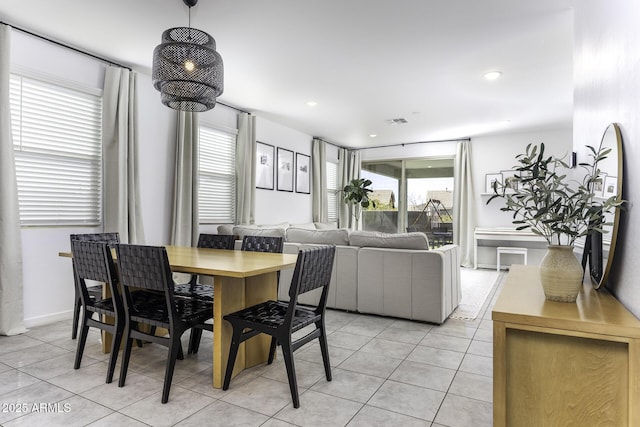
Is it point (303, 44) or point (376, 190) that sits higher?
point (303, 44)

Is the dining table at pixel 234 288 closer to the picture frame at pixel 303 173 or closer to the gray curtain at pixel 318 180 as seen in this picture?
the picture frame at pixel 303 173

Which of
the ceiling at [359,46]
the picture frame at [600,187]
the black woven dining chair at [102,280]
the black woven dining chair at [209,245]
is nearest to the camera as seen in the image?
the picture frame at [600,187]

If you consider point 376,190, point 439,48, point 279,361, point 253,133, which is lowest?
point 279,361

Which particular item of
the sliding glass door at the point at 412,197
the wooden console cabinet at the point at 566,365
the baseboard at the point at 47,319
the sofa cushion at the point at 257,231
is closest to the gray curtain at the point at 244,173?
the sofa cushion at the point at 257,231

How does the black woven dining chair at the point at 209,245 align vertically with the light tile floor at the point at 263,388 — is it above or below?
above

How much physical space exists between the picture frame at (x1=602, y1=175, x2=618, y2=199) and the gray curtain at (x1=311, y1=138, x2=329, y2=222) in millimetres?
5856

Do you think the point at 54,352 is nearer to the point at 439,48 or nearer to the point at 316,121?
the point at 439,48

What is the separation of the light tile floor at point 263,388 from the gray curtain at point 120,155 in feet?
3.81

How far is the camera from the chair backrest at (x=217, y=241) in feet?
11.0

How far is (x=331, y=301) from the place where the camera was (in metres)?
4.00

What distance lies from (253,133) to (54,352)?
3.78 m

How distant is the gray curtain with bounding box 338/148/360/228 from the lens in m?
8.38

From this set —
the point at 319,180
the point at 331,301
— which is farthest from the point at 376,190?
the point at 331,301

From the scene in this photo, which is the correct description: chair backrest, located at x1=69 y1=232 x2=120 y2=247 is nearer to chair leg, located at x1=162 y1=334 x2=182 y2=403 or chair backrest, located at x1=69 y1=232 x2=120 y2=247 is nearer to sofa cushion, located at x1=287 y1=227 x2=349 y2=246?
chair leg, located at x1=162 y1=334 x2=182 y2=403
